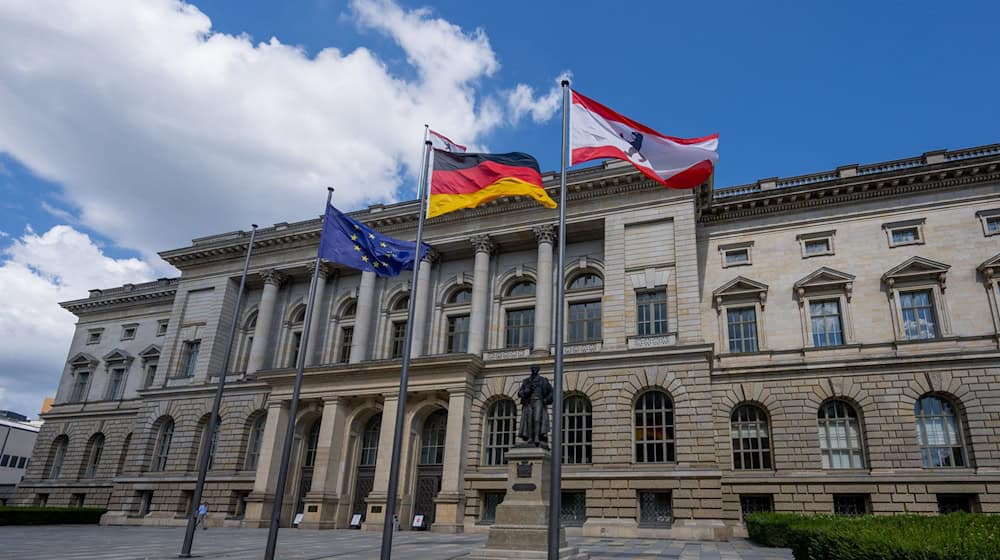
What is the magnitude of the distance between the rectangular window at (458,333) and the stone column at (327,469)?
6.93 meters

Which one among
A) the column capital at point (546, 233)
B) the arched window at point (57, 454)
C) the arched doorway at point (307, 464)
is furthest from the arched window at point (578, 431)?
the arched window at point (57, 454)

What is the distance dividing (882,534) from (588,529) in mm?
20357

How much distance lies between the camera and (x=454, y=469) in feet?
101

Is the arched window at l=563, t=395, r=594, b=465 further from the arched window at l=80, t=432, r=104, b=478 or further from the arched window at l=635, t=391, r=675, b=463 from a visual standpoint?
the arched window at l=80, t=432, r=104, b=478

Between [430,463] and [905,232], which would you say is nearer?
[905,232]

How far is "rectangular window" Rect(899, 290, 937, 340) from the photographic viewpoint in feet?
97.0

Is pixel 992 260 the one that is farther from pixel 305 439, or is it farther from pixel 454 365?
pixel 305 439

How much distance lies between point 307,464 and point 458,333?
37.6ft

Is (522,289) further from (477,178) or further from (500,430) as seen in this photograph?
(477,178)

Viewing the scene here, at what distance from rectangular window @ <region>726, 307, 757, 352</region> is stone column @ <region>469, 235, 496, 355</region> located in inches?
513

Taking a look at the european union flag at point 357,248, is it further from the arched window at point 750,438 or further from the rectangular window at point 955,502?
the rectangular window at point 955,502

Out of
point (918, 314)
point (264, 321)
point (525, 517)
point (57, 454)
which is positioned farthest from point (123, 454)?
point (918, 314)

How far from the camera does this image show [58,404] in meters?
51.9

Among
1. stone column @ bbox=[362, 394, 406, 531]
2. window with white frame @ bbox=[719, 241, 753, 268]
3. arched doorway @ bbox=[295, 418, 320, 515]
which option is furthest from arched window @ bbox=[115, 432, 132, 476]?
window with white frame @ bbox=[719, 241, 753, 268]
